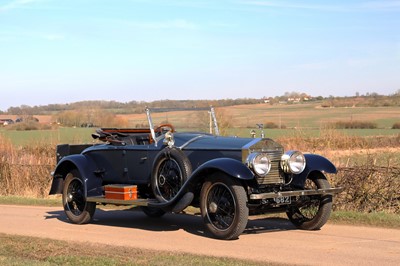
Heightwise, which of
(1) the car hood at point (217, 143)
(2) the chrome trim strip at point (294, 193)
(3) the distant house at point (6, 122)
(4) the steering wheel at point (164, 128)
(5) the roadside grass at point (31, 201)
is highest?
(4) the steering wheel at point (164, 128)

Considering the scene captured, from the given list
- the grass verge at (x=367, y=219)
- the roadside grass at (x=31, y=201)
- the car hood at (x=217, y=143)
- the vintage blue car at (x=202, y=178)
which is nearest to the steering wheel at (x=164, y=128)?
the vintage blue car at (x=202, y=178)

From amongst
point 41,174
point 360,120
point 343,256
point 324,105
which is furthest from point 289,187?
point 324,105

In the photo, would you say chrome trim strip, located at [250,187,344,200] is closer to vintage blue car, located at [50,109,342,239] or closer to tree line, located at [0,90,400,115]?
vintage blue car, located at [50,109,342,239]

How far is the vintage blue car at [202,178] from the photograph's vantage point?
31.1 ft

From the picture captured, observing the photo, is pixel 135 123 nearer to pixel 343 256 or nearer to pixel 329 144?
pixel 343 256

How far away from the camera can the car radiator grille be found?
9.81m

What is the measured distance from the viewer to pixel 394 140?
36.1 metres

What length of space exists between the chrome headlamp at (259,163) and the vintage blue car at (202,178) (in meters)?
0.01

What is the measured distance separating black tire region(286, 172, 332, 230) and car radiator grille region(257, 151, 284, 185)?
24.4 inches

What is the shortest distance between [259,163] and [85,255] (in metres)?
2.70

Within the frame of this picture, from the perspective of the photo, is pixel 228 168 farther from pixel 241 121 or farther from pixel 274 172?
pixel 241 121

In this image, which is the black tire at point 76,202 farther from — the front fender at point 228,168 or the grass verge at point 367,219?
the grass verge at point 367,219

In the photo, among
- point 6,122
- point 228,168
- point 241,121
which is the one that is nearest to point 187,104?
point 228,168

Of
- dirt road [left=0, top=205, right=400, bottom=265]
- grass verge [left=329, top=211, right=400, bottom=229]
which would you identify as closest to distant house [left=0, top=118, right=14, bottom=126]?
dirt road [left=0, top=205, right=400, bottom=265]
